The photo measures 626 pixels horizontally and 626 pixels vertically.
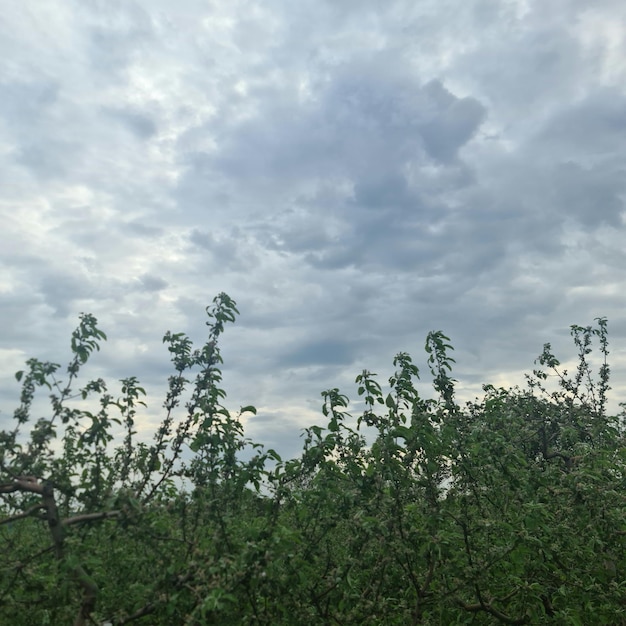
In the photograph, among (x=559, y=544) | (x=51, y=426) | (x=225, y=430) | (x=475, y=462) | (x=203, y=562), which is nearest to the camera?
(x=203, y=562)

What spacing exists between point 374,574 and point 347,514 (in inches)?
36.5

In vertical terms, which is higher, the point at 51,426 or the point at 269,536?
the point at 51,426

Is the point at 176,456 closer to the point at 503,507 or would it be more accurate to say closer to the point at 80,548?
the point at 80,548

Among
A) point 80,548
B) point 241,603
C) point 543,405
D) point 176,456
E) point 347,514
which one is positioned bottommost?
point 241,603

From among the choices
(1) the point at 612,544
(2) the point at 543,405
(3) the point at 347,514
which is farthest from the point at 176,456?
(2) the point at 543,405

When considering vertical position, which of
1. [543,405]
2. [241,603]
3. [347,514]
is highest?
[543,405]

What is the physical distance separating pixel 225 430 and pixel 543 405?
45.9ft

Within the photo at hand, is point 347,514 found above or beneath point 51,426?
beneath

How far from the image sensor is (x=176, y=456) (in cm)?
844

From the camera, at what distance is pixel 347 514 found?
837 centimetres

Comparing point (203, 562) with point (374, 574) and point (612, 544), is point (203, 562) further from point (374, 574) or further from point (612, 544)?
point (612, 544)

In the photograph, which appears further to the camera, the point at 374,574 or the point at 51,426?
the point at 374,574

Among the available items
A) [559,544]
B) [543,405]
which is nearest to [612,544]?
[559,544]

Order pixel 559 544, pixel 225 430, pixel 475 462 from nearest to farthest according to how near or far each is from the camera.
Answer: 1. pixel 225 430
2. pixel 559 544
3. pixel 475 462
